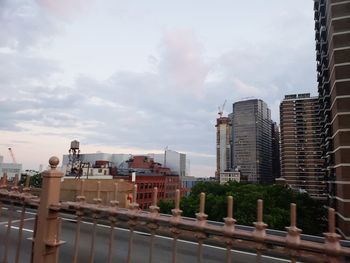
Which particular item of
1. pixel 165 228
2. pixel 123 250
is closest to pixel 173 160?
pixel 123 250

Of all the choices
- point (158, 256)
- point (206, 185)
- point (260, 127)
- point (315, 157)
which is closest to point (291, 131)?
point (315, 157)

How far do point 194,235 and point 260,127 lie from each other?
176m

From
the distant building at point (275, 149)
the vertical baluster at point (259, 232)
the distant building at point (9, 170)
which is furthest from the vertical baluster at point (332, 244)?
the distant building at point (275, 149)

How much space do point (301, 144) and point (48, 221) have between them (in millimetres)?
120733

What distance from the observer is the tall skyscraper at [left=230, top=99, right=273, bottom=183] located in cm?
16938

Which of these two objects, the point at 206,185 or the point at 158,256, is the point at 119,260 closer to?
the point at 158,256

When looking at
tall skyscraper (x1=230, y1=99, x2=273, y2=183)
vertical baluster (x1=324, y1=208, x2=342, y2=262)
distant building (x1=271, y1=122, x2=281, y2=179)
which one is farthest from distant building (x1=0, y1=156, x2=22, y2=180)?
distant building (x1=271, y1=122, x2=281, y2=179)

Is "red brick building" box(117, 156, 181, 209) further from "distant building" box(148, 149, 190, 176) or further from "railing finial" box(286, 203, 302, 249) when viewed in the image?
"railing finial" box(286, 203, 302, 249)

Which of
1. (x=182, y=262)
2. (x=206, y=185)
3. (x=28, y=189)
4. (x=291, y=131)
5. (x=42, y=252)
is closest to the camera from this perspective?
(x=42, y=252)

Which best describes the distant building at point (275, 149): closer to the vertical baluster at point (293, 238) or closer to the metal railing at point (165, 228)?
the metal railing at point (165, 228)

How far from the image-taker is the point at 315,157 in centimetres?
11631

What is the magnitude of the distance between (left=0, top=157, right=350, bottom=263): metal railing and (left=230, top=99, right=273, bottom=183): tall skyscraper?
6564 inches

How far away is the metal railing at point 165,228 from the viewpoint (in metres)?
2.10

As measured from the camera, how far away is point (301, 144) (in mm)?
113750
